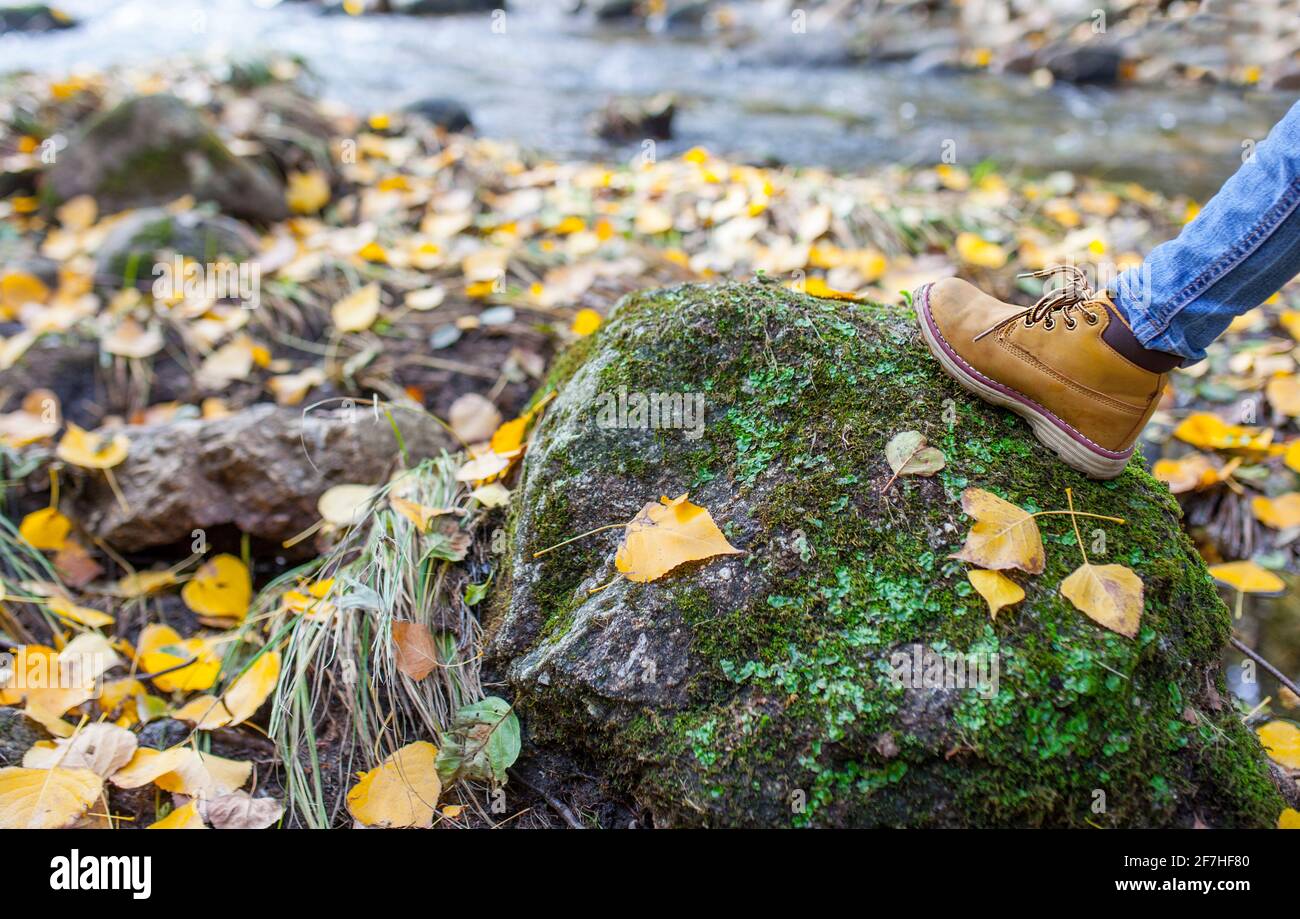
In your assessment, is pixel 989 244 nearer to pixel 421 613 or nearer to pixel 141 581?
pixel 421 613

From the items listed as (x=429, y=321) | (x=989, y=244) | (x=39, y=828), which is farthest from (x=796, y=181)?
(x=39, y=828)

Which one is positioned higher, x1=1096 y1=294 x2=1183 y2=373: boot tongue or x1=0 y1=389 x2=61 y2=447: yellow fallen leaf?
x1=1096 y1=294 x2=1183 y2=373: boot tongue

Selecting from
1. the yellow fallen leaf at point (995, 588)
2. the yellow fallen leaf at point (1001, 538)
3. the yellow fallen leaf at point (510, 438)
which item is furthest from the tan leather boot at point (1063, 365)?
the yellow fallen leaf at point (510, 438)

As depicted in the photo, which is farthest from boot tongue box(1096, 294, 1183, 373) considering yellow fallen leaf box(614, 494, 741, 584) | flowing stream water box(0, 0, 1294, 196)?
flowing stream water box(0, 0, 1294, 196)

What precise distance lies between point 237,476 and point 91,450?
41 cm

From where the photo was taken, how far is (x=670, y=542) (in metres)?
1.41

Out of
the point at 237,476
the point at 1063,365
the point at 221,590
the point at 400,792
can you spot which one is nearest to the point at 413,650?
the point at 400,792

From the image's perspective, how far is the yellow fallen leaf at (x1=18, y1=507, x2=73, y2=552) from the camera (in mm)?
2273

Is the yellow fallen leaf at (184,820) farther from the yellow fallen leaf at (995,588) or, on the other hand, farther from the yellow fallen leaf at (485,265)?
the yellow fallen leaf at (485,265)

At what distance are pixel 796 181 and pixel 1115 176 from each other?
2.81 meters

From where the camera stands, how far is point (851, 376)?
62.9 inches

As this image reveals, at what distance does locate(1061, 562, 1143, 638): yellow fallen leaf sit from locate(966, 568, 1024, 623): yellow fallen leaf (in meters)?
0.08

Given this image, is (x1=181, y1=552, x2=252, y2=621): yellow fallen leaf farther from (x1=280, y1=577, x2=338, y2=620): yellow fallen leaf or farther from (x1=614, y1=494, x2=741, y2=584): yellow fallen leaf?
(x1=614, y1=494, x2=741, y2=584): yellow fallen leaf

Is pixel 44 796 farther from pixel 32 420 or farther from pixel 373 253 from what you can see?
pixel 373 253
